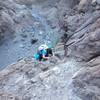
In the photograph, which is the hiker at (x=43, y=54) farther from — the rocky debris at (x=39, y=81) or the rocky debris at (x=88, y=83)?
the rocky debris at (x=88, y=83)

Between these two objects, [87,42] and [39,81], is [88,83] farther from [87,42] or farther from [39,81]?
[39,81]

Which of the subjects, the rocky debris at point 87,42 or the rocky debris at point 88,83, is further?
the rocky debris at point 87,42

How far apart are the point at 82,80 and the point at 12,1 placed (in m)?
20.8

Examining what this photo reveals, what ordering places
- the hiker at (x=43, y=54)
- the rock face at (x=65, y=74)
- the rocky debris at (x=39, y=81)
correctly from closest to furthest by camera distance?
the rock face at (x=65, y=74), the rocky debris at (x=39, y=81), the hiker at (x=43, y=54)

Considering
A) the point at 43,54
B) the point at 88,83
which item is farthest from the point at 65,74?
the point at 43,54

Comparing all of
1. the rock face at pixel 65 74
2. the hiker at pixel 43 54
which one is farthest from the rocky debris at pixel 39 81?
the hiker at pixel 43 54

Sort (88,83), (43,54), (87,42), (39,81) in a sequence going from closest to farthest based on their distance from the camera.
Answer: (88,83) < (87,42) < (39,81) < (43,54)

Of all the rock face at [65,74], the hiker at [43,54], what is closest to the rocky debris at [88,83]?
the rock face at [65,74]

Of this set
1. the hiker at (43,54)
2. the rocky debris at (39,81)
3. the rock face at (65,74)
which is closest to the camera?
the rock face at (65,74)

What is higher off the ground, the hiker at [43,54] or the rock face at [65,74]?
the hiker at [43,54]

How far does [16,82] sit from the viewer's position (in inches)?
497

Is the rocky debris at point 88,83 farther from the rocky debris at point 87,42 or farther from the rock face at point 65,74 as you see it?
the rocky debris at point 87,42

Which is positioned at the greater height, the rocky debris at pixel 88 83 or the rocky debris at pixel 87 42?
the rocky debris at pixel 87 42

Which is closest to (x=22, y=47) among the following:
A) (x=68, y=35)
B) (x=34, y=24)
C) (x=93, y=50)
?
(x=34, y=24)
